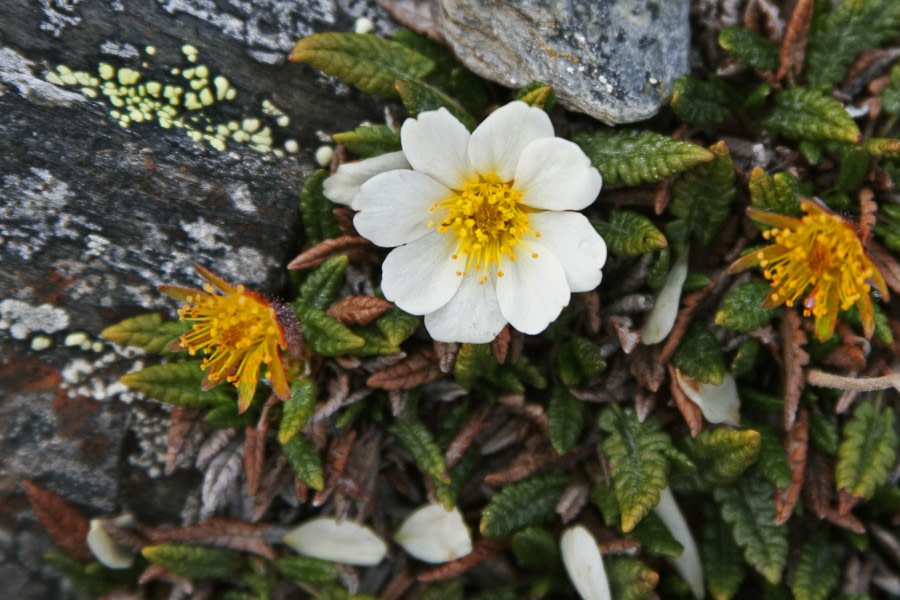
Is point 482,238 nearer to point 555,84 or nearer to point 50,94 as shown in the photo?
point 555,84

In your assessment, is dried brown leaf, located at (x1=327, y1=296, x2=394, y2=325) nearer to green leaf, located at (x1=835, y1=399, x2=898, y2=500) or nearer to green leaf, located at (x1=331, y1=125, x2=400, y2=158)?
green leaf, located at (x1=331, y1=125, x2=400, y2=158)

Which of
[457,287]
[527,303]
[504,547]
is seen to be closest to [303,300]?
[457,287]

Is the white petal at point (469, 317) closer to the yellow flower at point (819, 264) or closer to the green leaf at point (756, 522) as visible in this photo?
the yellow flower at point (819, 264)

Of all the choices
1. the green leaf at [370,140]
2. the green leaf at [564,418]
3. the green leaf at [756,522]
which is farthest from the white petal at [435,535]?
the green leaf at [370,140]

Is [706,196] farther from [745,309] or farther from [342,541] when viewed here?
[342,541]

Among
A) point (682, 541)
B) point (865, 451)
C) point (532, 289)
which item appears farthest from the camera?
point (682, 541)

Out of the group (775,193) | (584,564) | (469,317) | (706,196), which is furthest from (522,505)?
(775,193)
